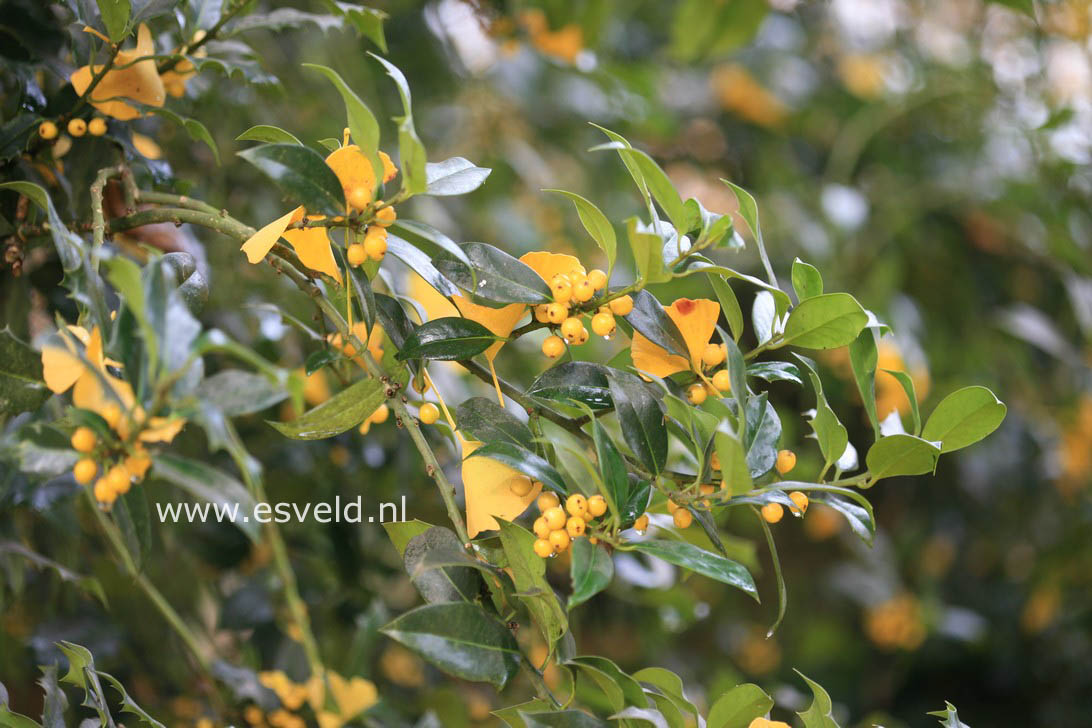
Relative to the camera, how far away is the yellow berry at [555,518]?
39cm

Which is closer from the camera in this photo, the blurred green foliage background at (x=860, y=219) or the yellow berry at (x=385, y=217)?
the yellow berry at (x=385, y=217)

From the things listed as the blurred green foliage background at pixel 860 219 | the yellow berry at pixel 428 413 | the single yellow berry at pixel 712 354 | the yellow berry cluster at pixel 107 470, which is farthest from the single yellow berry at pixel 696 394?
the blurred green foliage background at pixel 860 219

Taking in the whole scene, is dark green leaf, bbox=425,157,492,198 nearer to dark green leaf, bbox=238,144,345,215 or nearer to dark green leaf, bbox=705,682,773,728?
dark green leaf, bbox=238,144,345,215

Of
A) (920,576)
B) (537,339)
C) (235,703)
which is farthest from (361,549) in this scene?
(920,576)

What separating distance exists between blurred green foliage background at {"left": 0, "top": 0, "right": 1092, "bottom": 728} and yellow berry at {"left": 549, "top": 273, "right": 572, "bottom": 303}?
0.47m

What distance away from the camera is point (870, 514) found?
44 centimetres

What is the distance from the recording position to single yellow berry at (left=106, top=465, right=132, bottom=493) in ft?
1.10

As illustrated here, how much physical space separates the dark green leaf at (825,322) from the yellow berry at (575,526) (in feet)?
0.41

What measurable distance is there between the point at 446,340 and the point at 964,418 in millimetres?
242

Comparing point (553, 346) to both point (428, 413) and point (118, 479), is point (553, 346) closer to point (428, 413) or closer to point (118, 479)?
point (428, 413)

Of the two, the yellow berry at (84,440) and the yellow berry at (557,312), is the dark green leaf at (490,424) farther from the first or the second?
the yellow berry at (84,440)

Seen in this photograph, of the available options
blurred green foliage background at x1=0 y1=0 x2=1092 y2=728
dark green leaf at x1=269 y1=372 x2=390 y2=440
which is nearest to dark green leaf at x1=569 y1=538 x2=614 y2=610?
dark green leaf at x1=269 y1=372 x2=390 y2=440

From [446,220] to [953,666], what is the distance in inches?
39.6

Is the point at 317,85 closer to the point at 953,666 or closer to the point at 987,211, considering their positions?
the point at 987,211
